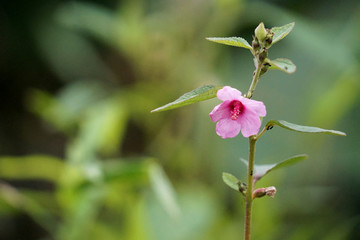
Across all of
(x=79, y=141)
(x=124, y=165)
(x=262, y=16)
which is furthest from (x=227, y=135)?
(x=262, y=16)

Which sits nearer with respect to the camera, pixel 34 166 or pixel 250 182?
pixel 250 182

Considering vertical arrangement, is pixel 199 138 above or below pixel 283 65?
above

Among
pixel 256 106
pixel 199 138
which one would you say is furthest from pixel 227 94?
pixel 199 138

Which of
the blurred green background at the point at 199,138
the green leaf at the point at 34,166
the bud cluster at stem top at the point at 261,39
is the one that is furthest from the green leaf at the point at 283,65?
A: the green leaf at the point at 34,166

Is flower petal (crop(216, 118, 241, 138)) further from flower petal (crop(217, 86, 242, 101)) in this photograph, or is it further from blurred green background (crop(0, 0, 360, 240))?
blurred green background (crop(0, 0, 360, 240))

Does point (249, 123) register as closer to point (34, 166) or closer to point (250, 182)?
point (250, 182)

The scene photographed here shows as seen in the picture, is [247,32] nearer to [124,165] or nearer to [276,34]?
[124,165]

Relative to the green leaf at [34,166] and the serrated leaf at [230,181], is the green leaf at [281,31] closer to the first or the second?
the serrated leaf at [230,181]
